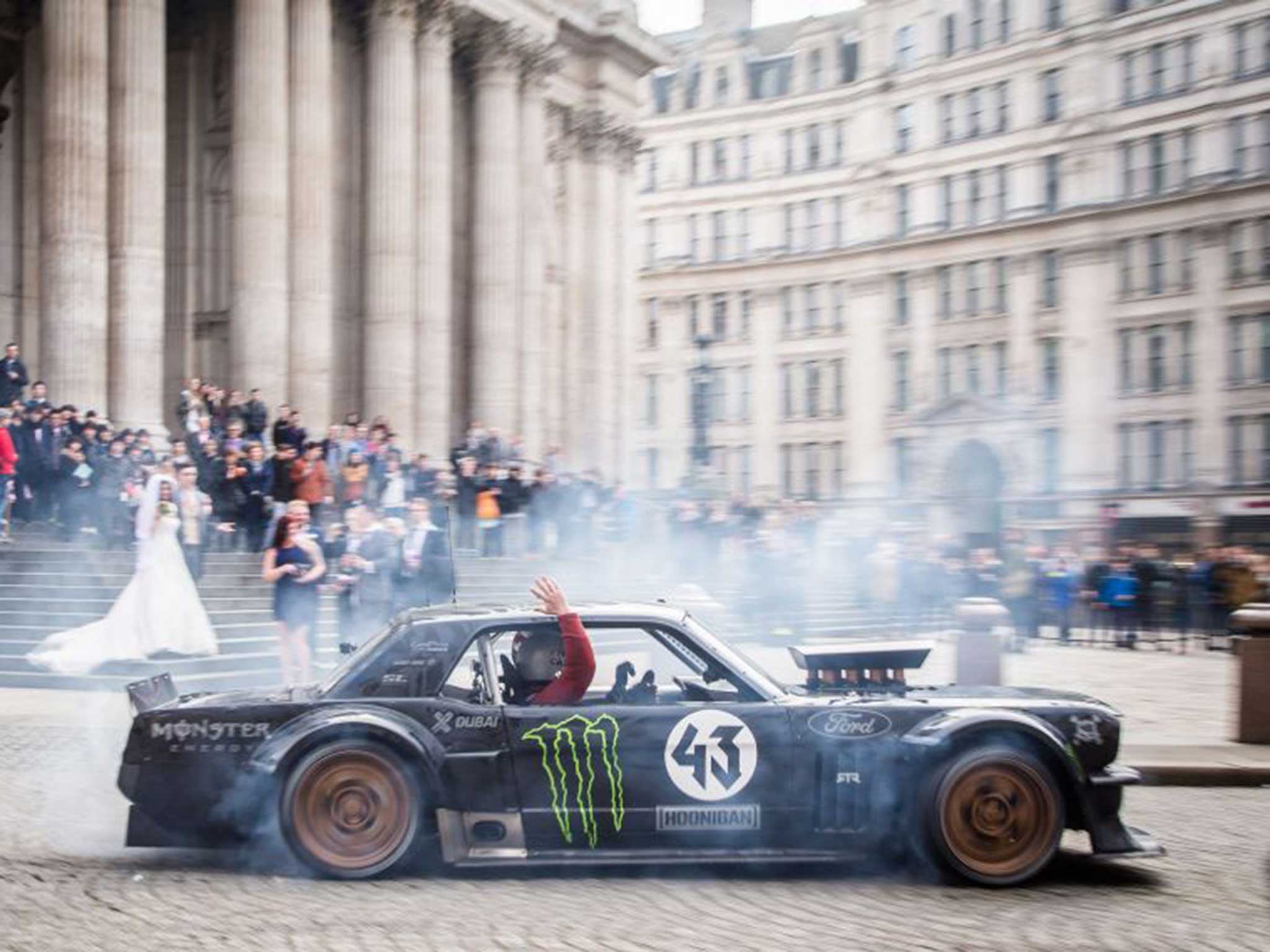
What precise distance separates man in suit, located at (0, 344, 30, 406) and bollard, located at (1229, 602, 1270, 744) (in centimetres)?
1463

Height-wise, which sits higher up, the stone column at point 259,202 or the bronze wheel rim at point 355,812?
the stone column at point 259,202

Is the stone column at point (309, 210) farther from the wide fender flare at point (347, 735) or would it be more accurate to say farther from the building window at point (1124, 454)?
the building window at point (1124, 454)

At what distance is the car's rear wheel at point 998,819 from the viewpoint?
298 inches

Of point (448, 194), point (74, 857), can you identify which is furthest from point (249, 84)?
point (74, 857)

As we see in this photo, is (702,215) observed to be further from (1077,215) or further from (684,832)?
(684,832)

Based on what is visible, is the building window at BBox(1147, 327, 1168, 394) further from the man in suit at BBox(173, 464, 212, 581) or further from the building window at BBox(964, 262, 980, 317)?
the man in suit at BBox(173, 464, 212, 581)

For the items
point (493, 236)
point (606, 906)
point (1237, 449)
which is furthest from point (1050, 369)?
point (606, 906)

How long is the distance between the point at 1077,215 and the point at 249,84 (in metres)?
39.1

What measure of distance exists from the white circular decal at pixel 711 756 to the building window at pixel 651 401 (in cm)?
6793

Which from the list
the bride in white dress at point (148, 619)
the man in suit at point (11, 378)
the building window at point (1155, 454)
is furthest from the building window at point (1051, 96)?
the bride in white dress at point (148, 619)

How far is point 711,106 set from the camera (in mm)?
74312

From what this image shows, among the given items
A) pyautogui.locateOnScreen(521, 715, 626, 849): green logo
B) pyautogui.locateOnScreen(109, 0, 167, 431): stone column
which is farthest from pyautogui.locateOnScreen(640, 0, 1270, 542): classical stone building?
pyautogui.locateOnScreen(521, 715, 626, 849): green logo

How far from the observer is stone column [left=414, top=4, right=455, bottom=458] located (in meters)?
34.6

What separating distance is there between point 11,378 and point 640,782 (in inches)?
612
